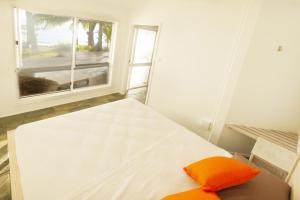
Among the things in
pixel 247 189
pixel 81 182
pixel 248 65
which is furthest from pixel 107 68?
pixel 247 189

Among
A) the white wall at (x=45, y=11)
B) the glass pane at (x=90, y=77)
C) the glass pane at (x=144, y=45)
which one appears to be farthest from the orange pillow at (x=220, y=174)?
the glass pane at (x=144, y=45)

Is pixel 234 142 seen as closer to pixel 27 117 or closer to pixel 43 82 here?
pixel 27 117

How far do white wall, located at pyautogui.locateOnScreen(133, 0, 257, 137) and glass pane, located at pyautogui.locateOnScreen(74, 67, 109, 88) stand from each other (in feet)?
4.57

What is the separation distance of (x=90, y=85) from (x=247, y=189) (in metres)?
3.73

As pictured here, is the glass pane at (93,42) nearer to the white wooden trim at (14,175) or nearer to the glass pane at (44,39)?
the glass pane at (44,39)

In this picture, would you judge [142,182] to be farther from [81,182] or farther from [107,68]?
[107,68]

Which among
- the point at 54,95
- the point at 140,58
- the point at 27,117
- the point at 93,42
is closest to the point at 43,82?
the point at 54,95

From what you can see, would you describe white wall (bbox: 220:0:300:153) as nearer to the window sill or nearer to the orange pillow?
the orange pillow

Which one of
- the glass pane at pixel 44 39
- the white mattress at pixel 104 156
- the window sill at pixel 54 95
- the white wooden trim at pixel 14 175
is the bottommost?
the window sill at pixel 54 95

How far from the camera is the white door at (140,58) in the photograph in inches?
177

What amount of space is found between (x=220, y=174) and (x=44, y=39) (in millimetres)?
3442

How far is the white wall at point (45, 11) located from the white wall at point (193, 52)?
1.95ft

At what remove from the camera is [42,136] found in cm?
181

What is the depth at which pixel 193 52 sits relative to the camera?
10.2 feet
